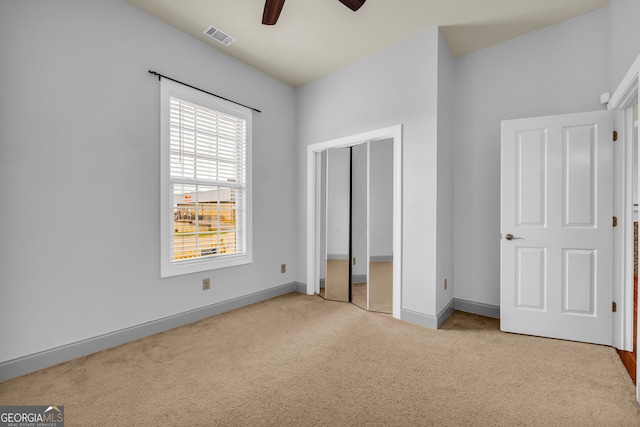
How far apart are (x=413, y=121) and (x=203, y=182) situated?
7.52 feet

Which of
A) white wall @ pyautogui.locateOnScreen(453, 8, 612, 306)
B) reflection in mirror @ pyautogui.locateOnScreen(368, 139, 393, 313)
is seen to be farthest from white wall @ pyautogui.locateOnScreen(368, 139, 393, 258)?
white wall @ pyautogui.locateOnScreen(453, 8, 612, 306)

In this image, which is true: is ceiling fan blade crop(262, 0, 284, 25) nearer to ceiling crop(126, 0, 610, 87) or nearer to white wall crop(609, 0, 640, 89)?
ceiling crop(126, 0, 610, 87)

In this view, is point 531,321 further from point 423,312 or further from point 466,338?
point 423,312

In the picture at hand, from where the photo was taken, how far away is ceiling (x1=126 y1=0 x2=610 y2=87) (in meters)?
2.59

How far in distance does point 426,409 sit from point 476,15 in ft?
10.6

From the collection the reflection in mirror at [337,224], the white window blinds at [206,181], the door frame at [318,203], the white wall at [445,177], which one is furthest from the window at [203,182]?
the white wall at [445,177]

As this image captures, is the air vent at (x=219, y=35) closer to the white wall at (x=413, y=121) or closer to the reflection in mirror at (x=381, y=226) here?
the white wall at (x=413, y=121)

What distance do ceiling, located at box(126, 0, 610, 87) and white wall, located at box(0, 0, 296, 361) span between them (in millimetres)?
360

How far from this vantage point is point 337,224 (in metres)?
3.77

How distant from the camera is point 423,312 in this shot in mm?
2949

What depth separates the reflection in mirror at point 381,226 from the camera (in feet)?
10.7

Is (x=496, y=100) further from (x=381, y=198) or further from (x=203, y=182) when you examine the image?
(x=203, y=182)

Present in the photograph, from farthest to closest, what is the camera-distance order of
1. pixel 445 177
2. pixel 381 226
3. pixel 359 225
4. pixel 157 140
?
1. pixel 359 225
2. pixel 381 226
3. pixel 445 177
4. pixel 157 140

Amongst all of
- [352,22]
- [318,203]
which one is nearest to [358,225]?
[318,203]
